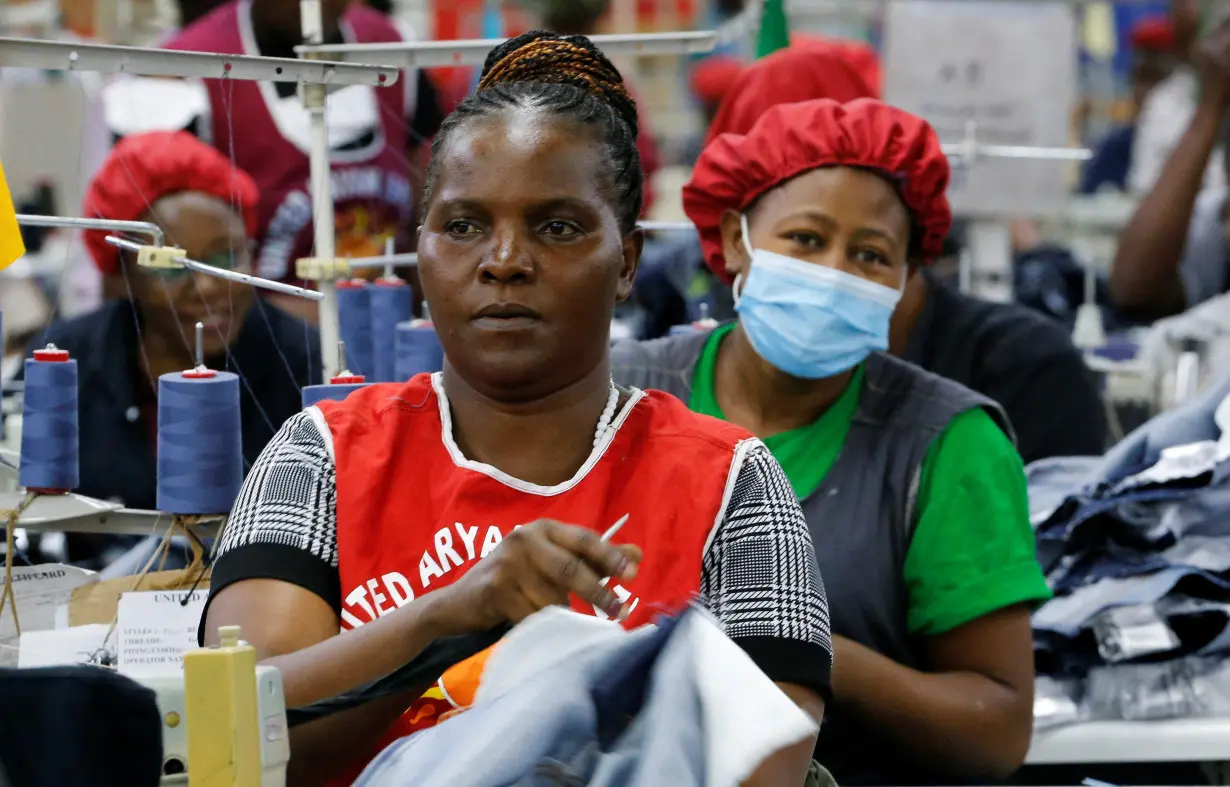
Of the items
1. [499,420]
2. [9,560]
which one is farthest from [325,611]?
[9,560]

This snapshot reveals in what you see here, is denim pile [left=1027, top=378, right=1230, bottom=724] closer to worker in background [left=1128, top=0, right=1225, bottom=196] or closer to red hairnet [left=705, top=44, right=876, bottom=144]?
red hairnet [left=705, top=44, right=876, bottom=144]

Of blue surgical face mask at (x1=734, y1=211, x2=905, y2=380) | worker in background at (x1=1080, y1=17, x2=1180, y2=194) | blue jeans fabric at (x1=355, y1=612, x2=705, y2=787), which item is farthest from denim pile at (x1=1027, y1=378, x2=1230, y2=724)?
worker in background at (x1=1080, y1=17, x2=1180, y2=194)

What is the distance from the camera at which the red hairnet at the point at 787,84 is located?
3287 mm

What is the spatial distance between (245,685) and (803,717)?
15.4 inches

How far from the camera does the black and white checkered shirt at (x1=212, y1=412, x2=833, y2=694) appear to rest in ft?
5.15

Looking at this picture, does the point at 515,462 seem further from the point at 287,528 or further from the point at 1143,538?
the point at 1143,538

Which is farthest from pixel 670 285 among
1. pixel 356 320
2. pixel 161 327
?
pixel 161 327

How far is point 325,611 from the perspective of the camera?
1.58 metres

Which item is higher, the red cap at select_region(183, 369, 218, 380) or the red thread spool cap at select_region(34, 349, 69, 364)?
the red cap at select_region(183, 369, 218, 380)

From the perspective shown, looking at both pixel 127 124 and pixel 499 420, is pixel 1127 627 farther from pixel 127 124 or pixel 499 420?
pixel 127 124

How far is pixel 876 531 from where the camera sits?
7.76ft

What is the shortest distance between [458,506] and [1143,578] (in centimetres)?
142

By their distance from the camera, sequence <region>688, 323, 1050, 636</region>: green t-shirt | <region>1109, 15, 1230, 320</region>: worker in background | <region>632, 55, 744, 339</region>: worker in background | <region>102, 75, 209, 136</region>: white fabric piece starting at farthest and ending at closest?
<region>632, 55, 744, 339</region>: worker in background, <region>1109, 15, 1230, 320</region>: worker in background, <region>102, 75, 209, 136</region>: white fabric piece, <region>688, 323, 1050, 636</region>: green t-shirt

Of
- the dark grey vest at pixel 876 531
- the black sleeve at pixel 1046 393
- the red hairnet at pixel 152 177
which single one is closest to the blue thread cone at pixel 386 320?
the red hairnet at pixel 152 177
